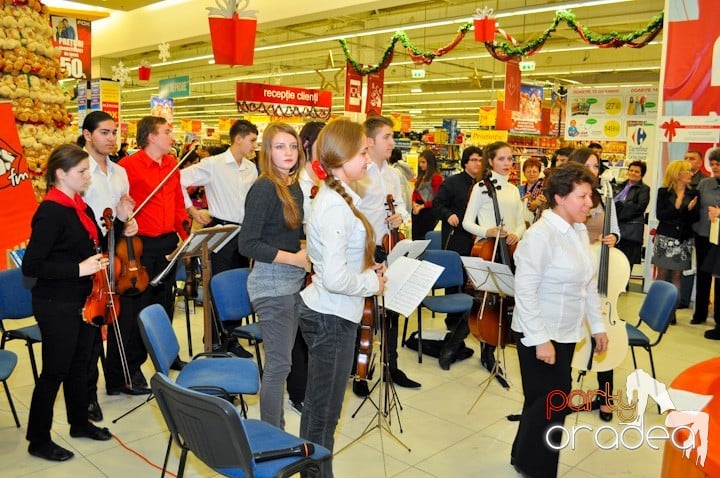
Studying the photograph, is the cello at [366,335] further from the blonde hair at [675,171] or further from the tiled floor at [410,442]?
the blonde hair at [675,171]

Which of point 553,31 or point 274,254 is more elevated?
point 553,31

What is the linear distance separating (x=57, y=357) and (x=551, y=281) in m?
2.39

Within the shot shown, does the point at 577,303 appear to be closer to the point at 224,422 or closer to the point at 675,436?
the point at 675,436

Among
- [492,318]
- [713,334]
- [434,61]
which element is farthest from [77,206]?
[434,61]

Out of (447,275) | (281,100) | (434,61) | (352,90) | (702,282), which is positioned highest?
(434,61)

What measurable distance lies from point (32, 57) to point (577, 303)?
4.51 m

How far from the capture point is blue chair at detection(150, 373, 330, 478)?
1899mm

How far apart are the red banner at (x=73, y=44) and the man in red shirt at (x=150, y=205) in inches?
248

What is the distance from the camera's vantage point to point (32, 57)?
491cm

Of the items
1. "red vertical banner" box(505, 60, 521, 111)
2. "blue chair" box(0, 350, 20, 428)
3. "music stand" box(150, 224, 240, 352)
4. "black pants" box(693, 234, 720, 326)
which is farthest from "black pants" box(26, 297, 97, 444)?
"red vertical banner" box(505, 60, 521, 111)

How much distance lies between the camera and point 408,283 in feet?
9.95

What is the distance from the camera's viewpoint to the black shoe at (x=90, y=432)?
11.2 ft

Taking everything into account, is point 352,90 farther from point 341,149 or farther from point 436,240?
point 341,149

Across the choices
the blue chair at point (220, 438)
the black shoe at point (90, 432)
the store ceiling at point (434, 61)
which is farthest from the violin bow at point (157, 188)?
the store ceiling at point (434, 61)
